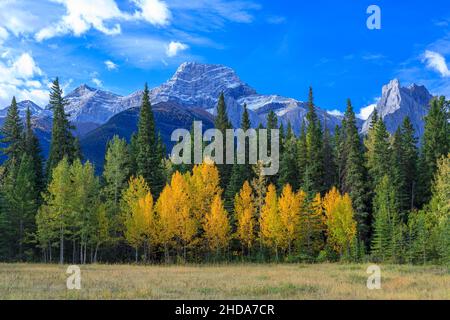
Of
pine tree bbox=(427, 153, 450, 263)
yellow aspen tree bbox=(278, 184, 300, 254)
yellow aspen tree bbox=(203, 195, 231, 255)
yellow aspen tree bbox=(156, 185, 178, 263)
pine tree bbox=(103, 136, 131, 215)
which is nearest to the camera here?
pine tree bbox=(427, 153, 450, 263)

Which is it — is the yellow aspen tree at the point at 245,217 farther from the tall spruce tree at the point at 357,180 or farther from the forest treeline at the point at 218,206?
the tall spruce tree at the point at 357,180

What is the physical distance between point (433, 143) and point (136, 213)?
44.3m

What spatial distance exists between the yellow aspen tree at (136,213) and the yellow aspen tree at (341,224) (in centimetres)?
2349

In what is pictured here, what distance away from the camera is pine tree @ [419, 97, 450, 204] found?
2648 inches

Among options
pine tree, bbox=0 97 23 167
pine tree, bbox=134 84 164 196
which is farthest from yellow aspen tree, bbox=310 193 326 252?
pine tree, bbox=0 97 23 167

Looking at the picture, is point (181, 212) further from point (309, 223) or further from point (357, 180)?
point (357, 180)

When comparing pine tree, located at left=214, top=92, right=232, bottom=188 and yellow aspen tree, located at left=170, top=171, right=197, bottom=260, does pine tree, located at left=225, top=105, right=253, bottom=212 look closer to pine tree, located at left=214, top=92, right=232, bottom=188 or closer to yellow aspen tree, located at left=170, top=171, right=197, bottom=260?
pine tree, located at left=214, top=92, right=232, bottom=188

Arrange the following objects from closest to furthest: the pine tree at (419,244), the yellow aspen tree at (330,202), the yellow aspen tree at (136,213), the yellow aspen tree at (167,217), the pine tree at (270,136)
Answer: the pine tree at (419,244)
the yellow aspen tree at (136,213)
the yellow aspen tree at (167,217)
the yellow aspen tree at (330,202)
the pine tree at (270,136)

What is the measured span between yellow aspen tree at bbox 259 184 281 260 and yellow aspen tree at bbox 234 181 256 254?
149 centimetres

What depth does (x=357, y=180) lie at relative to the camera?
66688 millimetres

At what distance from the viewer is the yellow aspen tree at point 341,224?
192 ft

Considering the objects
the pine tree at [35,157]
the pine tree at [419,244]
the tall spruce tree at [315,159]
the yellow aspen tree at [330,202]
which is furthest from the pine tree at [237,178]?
the pine tree at [35,157]
